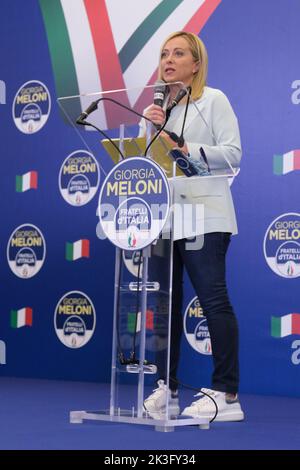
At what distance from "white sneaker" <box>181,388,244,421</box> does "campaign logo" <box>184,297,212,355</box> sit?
1.09m

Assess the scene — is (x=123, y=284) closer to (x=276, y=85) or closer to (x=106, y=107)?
(x=106, y=107)

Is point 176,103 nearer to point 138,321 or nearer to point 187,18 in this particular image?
point 138,321

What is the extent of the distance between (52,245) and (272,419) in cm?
183

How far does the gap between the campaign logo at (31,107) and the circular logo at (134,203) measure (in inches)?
78.9

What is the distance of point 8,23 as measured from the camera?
14.9 feet

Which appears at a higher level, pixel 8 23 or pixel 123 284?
pixel 8 23

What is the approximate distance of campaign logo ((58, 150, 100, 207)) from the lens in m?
4.23

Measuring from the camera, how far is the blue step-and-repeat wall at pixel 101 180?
3.69 m

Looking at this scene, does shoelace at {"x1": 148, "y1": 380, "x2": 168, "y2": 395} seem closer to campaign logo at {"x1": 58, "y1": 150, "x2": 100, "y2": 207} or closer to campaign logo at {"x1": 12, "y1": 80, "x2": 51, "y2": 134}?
campaign logo at {"x1": 58, "y1": 150, "x2": 100, "y2": 207}

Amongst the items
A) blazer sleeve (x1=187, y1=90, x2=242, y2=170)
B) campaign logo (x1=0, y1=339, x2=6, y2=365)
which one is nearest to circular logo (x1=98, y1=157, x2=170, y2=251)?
blazer sleeve (x1=187, y1=90, x2=242, y2=170)

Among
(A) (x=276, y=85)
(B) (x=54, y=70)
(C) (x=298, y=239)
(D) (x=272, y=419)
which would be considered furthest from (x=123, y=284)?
(B) (x=54, y=70)

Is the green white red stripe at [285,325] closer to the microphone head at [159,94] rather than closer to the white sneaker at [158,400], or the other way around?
the white sneaker at [158,400]

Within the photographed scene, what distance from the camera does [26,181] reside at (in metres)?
4.42

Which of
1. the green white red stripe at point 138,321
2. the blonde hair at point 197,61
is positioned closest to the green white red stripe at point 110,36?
the blonde hair at point 197,61
